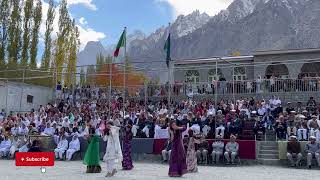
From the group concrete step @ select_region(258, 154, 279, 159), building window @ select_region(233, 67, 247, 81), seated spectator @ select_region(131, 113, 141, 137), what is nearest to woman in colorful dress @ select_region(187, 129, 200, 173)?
concrete step @ select_region(258, 154, 279, 159)

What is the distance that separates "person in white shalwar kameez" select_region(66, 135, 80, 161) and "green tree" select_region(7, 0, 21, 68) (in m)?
22.1

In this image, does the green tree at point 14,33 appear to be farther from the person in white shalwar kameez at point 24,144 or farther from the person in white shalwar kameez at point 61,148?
the person in white shalwar kameez at point 61,148

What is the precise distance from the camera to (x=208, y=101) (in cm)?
→ 2730

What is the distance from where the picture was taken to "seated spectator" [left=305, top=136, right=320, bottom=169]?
18.1 metres

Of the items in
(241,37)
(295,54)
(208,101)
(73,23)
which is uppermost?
(241,37)

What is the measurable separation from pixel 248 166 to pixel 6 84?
1932 centimetres

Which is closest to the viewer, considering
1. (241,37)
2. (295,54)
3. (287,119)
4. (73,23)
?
(287,119)

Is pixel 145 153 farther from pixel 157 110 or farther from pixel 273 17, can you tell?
pixel 273 17

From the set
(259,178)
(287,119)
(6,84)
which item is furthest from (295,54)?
(259,178)

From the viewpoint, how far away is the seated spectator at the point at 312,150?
59.5 ft

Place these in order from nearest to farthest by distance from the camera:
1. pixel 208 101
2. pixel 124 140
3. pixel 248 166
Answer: pixel 124 140 → pixel 248 166 → pixel 208 101

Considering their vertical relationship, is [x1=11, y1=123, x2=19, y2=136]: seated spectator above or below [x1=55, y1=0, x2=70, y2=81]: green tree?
below

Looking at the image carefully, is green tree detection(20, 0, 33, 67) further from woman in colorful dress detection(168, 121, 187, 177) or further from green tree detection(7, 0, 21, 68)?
woman in colorful dress detection(168, 121, 187, 177)

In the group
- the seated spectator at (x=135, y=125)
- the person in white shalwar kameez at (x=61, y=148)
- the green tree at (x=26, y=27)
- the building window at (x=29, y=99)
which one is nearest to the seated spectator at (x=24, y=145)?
the person in white shalwar kameez at (x=61, y=148)
